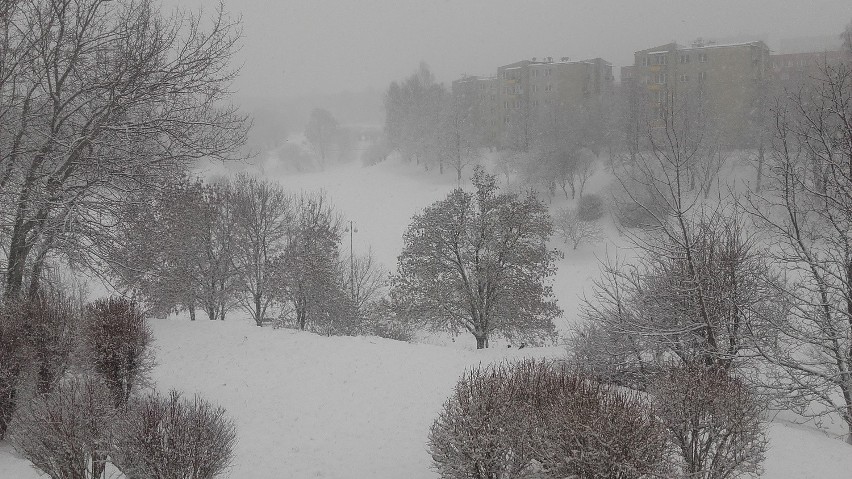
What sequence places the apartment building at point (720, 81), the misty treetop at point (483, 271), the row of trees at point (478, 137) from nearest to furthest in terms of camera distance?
1. the misty treetop at point (483, 271)
2. the apartment building at point (720, 81)
3. the row of trees at point (478, 137)

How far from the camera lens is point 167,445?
22.0 feet

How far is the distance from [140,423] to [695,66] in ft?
224

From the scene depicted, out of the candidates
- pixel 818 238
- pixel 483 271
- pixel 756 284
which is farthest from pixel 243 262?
pixel 818 238

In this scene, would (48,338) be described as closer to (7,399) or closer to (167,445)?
(7,399)

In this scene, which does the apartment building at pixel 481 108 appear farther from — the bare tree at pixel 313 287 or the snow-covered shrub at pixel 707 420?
the snow-covered shrub at pixel 707 420

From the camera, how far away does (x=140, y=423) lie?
6848 millimetres

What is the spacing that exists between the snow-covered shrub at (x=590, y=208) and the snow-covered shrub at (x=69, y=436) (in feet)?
157

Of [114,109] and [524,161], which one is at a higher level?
[524,161]

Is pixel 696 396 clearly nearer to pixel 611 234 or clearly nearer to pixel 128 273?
pixel 128 273

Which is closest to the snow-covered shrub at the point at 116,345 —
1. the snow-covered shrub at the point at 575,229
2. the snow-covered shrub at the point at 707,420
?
the snow-covered shrub at the point at 707,420

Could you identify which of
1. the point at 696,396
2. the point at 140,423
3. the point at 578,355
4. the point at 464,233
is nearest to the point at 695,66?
the point at 464,233

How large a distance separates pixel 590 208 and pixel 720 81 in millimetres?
25011

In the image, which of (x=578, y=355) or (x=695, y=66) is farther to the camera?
(x=695, y=66)

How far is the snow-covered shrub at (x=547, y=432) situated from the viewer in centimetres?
587
